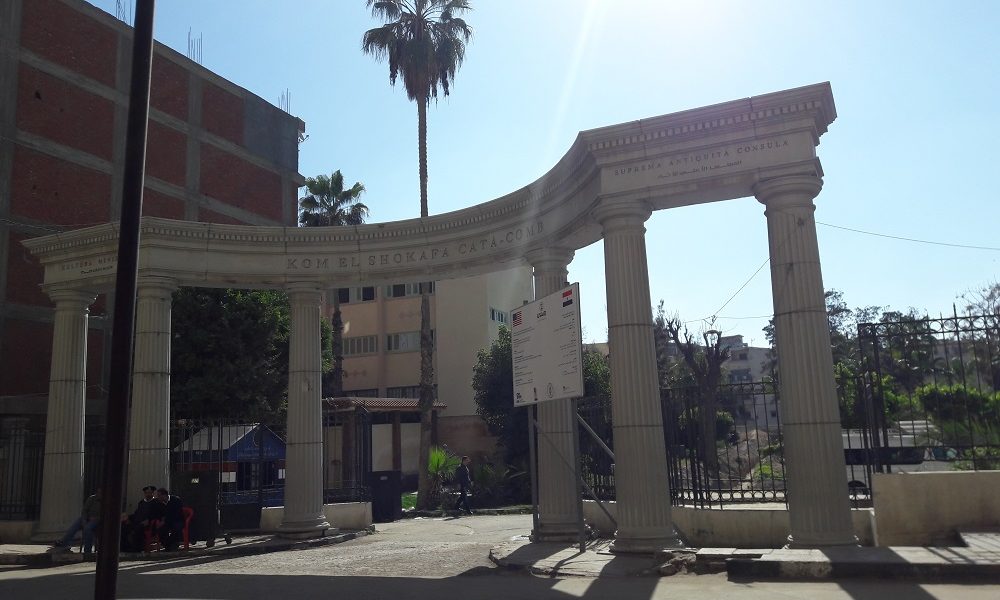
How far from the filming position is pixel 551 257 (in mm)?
14055

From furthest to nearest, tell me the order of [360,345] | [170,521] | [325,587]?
[360,345]
[170,521]
[325,587]

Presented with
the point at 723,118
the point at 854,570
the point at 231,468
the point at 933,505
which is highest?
the point at 723,118

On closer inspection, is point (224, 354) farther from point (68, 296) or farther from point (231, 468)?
point (68, 296)

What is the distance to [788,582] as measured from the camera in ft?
28.0

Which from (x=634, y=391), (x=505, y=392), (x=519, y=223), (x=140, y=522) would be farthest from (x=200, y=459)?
(x=505, y=392)

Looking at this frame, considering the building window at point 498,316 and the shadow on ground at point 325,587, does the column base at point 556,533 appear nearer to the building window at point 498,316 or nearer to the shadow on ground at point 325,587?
the shadow on ground at point 325,587

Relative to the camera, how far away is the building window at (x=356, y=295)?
158 feet

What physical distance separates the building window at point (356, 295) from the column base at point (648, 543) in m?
38.1

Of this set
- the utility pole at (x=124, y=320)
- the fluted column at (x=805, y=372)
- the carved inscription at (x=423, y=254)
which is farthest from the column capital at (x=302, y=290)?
the utility pole at (x=124, y=320)

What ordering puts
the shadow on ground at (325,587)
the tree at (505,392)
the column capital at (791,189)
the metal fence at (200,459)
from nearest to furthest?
the shadow on ground at (325,587)
the column capital at (791,189)
the metal fence at (200,459)
the tree at (505,392)

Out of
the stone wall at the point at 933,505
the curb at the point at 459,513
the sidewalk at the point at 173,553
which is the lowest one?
the curb at the point at 459,513

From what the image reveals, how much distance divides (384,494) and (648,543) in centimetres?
1229

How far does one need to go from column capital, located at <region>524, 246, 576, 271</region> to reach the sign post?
3.96 feet

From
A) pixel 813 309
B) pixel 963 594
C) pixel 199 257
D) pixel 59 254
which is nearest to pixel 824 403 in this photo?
pixel 813 309
